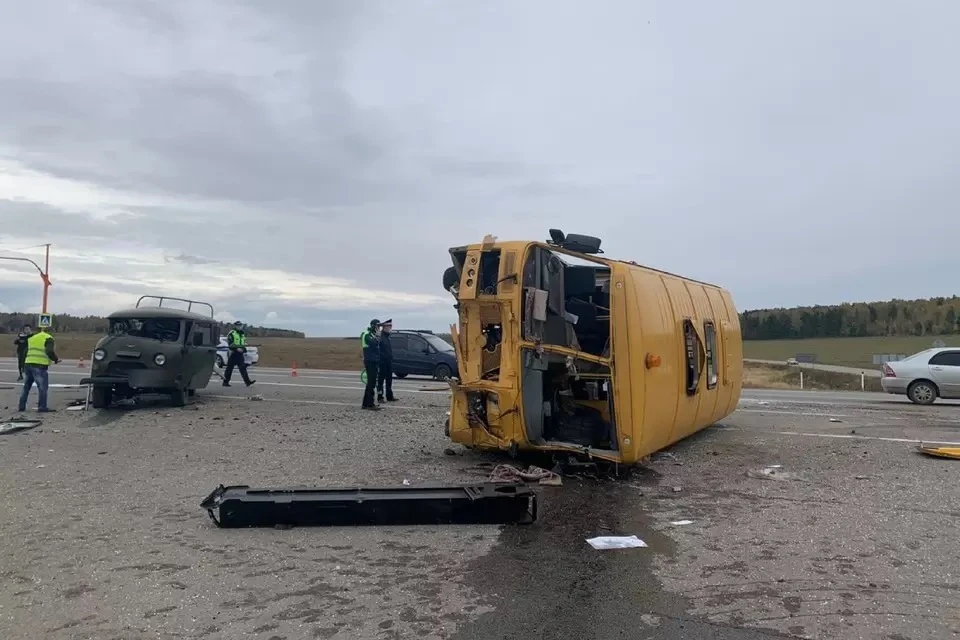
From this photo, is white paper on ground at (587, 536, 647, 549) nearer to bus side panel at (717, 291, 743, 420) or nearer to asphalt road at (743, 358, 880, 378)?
bus side panel at (717, 291, 743, 420)

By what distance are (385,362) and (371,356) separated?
161cm

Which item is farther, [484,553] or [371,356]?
[371,356]

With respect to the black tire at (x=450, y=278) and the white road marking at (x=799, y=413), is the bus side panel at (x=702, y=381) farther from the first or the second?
the white road marking at (x=799, y=413)

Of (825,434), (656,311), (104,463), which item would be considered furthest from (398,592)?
(825,434)

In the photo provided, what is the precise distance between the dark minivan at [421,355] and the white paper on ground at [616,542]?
1908 centimetres

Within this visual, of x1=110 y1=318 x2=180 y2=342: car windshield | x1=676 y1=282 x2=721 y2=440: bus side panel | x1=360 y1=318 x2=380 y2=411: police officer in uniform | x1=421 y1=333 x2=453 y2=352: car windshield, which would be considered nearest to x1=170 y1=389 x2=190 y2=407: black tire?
x1=110 y1=318 x2=180 y2=342: car windshield

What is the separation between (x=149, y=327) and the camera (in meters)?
14.6

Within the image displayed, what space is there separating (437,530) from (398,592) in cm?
147

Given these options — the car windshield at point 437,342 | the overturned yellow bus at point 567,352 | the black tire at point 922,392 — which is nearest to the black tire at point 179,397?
the overturned yellow bus at point 567,352

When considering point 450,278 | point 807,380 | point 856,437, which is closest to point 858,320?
point 807,380

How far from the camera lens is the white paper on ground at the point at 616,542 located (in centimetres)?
578

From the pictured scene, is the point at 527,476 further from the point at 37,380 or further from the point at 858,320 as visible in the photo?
the point at 858,320

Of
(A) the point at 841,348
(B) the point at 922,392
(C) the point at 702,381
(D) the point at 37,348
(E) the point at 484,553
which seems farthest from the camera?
(A) the point at 841,348

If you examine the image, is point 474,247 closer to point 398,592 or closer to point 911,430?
point 398,592
